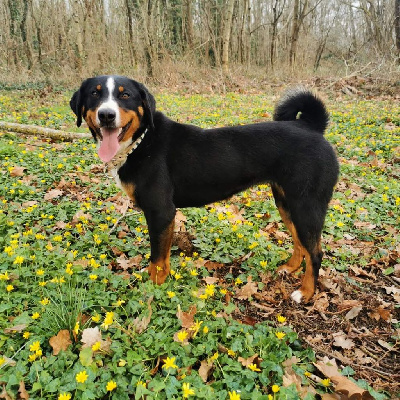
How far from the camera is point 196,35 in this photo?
23.9 meters

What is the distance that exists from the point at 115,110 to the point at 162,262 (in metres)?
1.48

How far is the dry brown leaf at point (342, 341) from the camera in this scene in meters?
2.71

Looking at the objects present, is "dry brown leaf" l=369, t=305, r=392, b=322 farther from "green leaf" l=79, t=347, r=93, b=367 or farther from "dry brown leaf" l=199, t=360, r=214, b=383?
"green leaf" l=79, t=347, r=93, b=367

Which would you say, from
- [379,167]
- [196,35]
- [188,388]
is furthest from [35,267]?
[196,35]

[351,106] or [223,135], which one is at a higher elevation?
[223,135]

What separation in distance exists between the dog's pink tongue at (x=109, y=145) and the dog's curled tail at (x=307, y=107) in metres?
1.78

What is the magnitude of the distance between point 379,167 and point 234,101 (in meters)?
7.16

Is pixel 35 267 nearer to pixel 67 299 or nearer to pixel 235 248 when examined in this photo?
pixel 67 299

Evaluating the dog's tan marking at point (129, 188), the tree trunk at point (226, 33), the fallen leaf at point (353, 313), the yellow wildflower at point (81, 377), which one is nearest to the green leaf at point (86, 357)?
the yellow wildflower at point (81, 377)

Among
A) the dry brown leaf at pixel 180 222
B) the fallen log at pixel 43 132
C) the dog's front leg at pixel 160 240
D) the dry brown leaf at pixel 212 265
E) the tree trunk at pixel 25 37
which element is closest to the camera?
the dog's front leg at pixel 160 240

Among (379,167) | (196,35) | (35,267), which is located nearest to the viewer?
(35,267)

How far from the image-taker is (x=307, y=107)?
130 inches

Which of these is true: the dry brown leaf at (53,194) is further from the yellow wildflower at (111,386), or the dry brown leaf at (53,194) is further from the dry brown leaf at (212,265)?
the yellow wildflower at (111,386)

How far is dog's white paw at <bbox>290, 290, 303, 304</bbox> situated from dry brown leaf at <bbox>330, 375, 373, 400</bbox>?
37.4 inches
